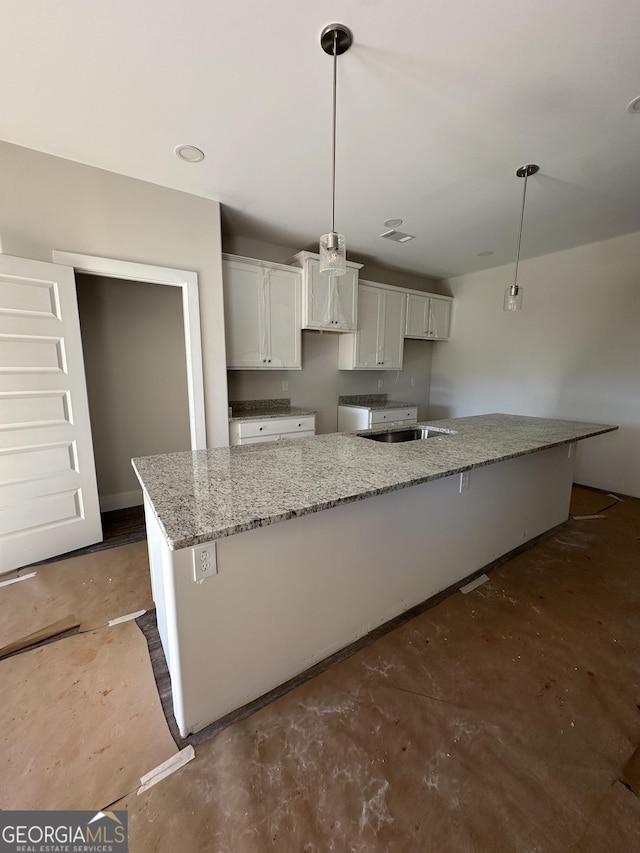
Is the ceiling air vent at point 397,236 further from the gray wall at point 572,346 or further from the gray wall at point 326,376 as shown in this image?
the gray wall at point 572,346

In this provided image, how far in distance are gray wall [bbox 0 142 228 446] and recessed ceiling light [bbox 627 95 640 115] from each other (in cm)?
267

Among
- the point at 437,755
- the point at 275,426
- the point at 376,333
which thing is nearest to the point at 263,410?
the point at 275,426

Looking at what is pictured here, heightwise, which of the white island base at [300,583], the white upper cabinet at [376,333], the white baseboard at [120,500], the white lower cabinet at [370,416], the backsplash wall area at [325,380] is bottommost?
the white baseboard at [120,500]

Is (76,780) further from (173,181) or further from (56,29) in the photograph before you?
(173,181)

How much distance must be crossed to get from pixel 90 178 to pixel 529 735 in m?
3.89

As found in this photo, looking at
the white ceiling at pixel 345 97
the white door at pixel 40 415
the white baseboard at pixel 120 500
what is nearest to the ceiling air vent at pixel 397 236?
the white ceiling at pixel 345 97

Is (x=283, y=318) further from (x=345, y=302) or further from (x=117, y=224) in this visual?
(x=117, y=224)

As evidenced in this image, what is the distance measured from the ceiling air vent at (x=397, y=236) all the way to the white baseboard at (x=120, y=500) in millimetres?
3696

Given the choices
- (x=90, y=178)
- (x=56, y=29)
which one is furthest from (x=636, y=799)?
(x=90, y=178)

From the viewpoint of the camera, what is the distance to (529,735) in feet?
4.27

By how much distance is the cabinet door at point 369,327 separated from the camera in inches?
164

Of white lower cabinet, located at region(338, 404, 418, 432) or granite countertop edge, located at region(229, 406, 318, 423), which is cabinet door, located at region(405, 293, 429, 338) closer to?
white lower cabinet, located at region(338, 404, 418, 432)

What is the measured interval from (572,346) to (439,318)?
68.5 inches

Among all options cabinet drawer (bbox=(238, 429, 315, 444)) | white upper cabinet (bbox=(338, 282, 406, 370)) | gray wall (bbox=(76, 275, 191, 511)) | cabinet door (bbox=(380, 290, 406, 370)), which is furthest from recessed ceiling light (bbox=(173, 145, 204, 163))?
cabinet door (bbox=(380, 290, 406, 370))
